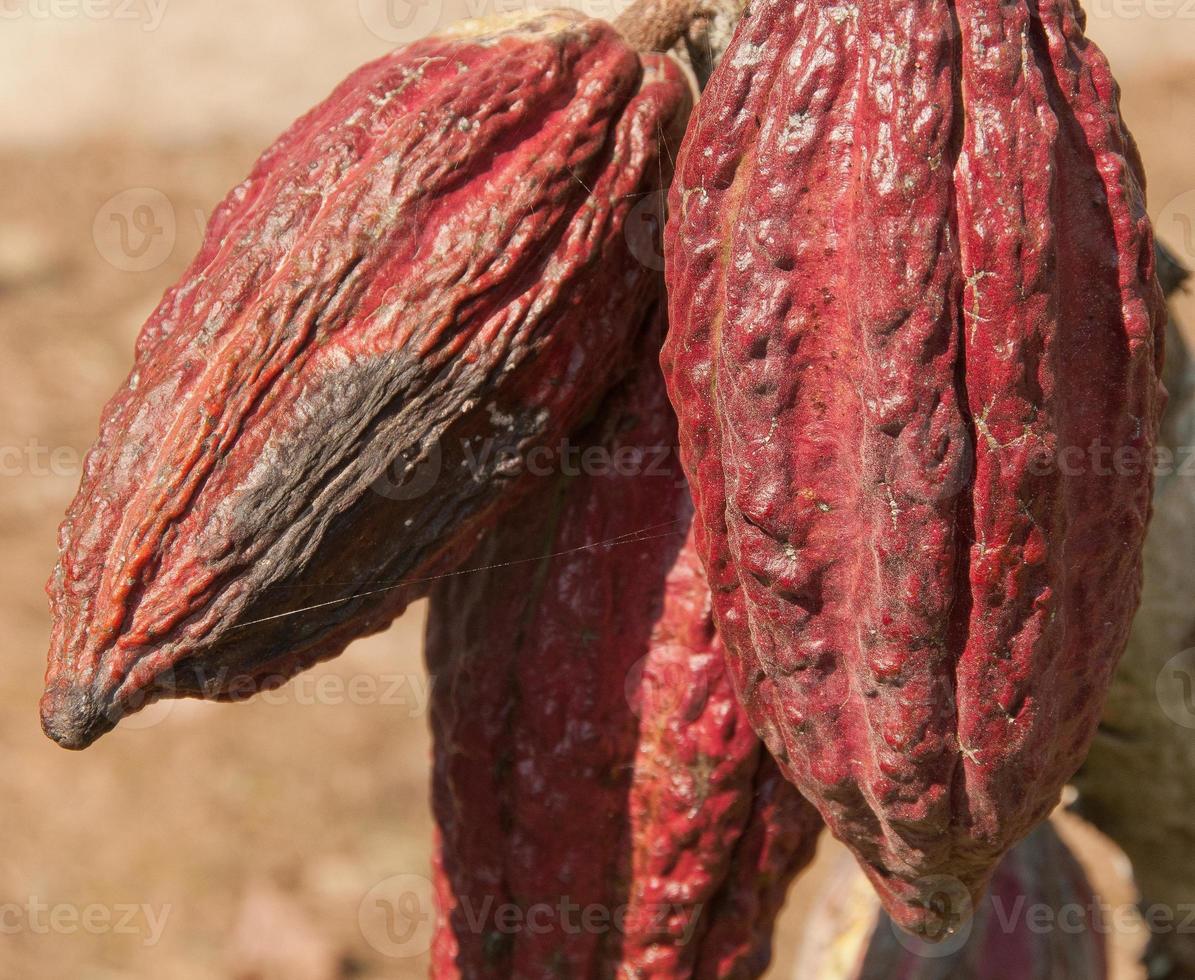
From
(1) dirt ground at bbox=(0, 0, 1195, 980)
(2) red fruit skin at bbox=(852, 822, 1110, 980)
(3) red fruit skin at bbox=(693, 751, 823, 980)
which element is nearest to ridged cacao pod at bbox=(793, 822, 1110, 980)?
(2) red fruit skin at bbox=(852, 822, 1110, 980)

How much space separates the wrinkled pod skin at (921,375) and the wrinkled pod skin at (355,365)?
11 cm

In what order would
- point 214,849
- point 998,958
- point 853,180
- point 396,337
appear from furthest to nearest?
1. point 214,849
2. point 998,958
3. point 396,337
4. point 853,180

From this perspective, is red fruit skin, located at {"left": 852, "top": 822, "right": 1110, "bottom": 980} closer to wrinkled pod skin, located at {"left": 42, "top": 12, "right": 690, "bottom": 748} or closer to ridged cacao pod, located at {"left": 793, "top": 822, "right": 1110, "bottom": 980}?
ridged cacao pod, located at {"left": 793, "top": 822, "right": 1110, "bottom": 980}

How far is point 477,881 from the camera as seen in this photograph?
1.04m

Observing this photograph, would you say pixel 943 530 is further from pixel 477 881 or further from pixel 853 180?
pixel 477 881

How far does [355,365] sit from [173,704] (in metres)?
2.47

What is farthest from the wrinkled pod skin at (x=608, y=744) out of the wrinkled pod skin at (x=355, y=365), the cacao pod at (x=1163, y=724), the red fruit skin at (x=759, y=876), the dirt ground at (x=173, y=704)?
the dirt ground at (x=173, y=704)

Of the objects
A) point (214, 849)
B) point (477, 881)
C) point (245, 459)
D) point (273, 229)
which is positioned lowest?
point (214, 849)

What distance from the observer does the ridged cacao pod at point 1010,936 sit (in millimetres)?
1325

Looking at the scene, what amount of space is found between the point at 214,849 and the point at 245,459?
2157 millimetres

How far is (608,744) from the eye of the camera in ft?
3.18

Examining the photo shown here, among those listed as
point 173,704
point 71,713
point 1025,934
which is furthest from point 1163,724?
point 173,704

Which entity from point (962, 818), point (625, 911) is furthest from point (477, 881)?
point (962, 818)

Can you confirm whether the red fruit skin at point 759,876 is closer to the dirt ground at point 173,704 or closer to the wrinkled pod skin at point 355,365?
the wrinkled pod skin at point 355,365
